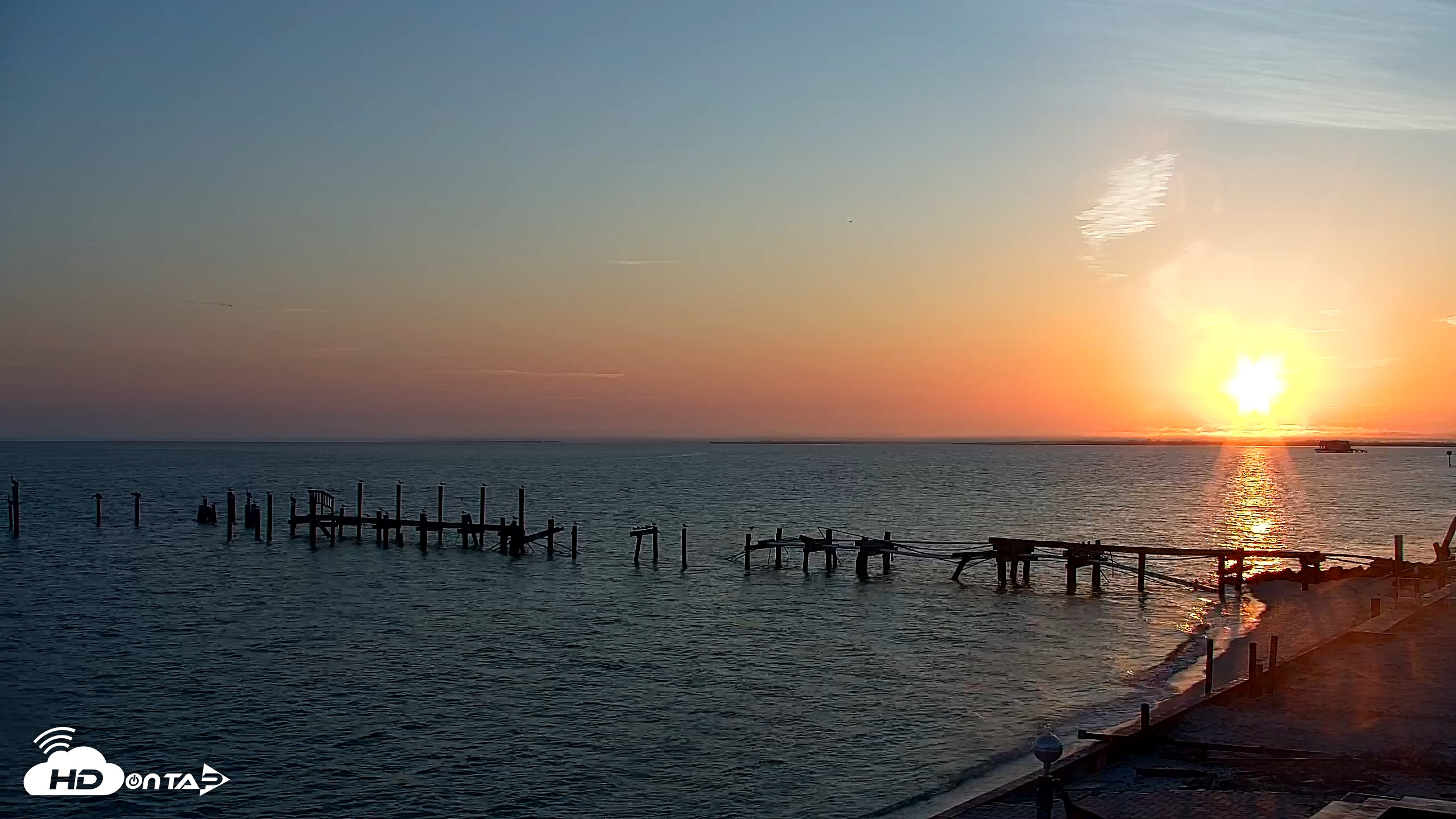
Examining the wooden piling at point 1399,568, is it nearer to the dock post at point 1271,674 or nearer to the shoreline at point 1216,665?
the shoreline at point 1216,665

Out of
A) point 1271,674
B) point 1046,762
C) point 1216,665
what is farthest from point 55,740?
point 1216,665

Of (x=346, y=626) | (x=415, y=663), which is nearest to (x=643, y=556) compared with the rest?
(x=346, y=626)

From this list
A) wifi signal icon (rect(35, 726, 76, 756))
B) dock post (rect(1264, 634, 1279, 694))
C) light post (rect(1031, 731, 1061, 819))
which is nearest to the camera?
light post (rect(1031, 731, 1061, 819))

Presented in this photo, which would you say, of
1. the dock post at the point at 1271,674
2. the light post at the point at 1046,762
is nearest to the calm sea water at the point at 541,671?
the dock post at the point at 1271,674

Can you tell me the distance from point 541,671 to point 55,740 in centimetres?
1071

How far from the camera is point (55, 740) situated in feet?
71.0

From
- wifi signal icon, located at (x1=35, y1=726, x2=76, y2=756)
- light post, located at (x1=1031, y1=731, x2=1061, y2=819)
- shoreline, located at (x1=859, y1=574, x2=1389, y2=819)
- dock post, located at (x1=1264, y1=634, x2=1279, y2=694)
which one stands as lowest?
wifi signal icon, located at (x1=35, y1=726, x2=76, y2=756)

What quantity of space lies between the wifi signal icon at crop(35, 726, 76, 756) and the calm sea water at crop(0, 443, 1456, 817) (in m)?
0.29

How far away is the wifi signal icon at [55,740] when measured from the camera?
21078mm

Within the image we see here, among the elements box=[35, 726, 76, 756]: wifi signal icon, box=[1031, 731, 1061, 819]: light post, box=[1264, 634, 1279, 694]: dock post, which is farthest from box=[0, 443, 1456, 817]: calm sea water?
box=[1031, 731, 1061, 819]: light post

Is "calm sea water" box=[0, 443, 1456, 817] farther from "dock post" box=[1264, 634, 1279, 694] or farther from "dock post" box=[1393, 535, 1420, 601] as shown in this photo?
"dock post" box=[1393, 535, 1420, 601]

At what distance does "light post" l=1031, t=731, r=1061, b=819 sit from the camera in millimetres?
12234

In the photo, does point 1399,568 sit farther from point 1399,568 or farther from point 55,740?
point 55,740

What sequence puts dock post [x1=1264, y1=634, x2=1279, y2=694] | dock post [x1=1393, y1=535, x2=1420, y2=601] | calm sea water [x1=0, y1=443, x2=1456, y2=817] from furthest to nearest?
dock post [x1=1393, y1=535, x2=1420, y2=601]
dock post [x1=1264, y1=634, x2=1279, y2=694]
calm sea water [x1=0, y1=443, x2=1456, y2=817]
